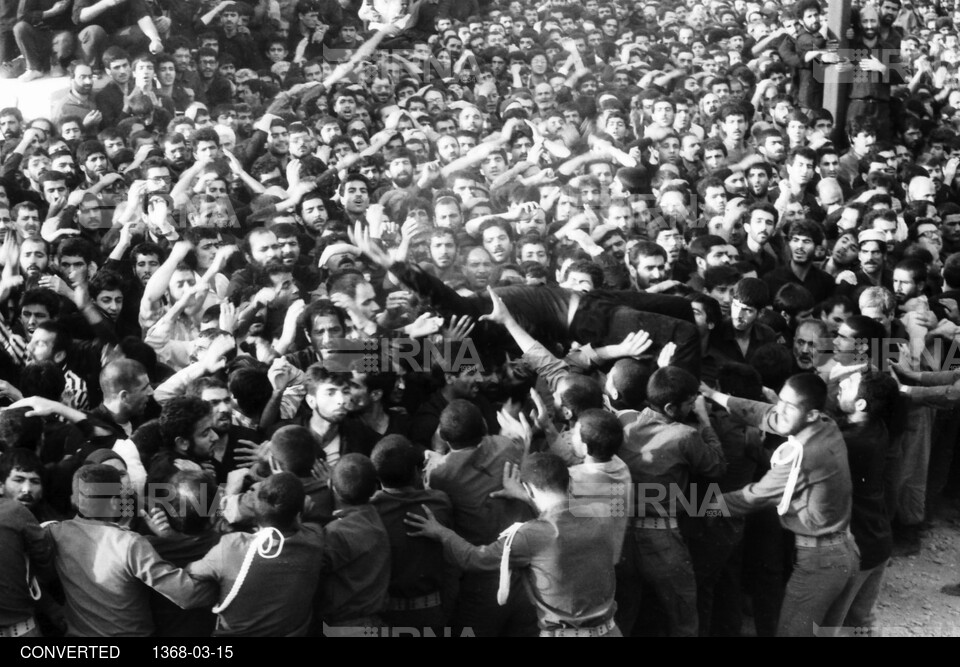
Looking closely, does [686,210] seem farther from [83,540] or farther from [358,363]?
[83,540]

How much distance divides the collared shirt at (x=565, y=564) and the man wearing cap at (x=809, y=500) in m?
0.77

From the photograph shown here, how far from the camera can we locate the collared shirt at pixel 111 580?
3.21m

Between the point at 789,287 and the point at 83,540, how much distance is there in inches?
138

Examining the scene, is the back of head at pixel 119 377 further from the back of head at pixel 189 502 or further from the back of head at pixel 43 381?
the back of head at pixel 189 502

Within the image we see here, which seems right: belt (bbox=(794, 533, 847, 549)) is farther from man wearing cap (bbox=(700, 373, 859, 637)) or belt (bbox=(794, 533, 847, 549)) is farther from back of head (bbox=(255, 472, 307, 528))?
back of head (bbox=(255, 472, 307, 528))

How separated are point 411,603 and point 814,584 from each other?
1.46m

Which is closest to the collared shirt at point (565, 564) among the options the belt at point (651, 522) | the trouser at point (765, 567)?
the belt at point (651, 522)

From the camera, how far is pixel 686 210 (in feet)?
22.8

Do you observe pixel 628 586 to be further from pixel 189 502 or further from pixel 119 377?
pixel 119 377

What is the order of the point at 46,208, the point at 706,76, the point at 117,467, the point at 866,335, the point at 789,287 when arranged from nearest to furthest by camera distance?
the point at 117,467, the point at 866,335, the point at 789,287, the point at 46,208, the point at 706,76

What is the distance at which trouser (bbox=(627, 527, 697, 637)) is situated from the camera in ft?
12.8

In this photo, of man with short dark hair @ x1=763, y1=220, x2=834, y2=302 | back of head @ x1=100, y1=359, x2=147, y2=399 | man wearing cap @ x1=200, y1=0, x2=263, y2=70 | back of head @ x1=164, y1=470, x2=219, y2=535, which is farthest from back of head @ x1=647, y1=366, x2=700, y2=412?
man wearing cap @ x1=200, y1=0, x2=263, y2=70

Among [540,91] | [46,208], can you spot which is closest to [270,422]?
[46,208]

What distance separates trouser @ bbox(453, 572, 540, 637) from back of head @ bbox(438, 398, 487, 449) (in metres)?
0.46
